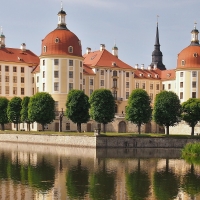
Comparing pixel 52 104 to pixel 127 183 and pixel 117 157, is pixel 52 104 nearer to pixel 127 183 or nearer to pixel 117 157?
pixel 117 157

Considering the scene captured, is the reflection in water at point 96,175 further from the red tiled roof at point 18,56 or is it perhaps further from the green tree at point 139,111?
the red tiled roof at point 18,56

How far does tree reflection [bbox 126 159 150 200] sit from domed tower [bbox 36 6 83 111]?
44.5 meters

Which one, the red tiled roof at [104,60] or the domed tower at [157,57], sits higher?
the domed tower at [157,57]

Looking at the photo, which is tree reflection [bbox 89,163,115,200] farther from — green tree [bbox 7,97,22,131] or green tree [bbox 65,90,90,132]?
green tree [bbox 7,97,22,131]

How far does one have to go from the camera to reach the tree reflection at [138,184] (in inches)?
1219

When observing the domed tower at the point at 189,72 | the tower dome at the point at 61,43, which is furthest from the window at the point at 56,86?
the domed tower at the point at 189,72

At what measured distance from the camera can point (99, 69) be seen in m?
96.9

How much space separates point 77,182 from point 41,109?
38365 millimetres

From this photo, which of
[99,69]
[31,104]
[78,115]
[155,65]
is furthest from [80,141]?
[155,65]

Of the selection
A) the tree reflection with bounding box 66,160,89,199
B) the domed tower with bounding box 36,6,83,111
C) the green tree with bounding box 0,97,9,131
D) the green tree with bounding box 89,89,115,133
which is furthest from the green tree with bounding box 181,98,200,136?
the green tree with bounding box 0,97,9,131

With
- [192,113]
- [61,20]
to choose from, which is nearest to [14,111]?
[61,20]

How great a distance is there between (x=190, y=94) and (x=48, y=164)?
170 feet

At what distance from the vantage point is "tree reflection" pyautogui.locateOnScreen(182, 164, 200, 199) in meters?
32.5

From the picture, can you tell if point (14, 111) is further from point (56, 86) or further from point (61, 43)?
point (61, 43)
